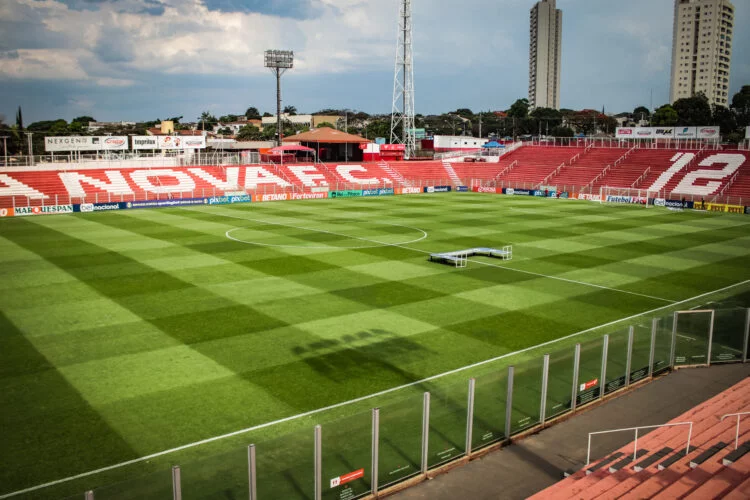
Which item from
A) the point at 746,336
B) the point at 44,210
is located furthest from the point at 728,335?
the point at 44,210

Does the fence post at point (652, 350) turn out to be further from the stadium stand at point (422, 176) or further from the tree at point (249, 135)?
the tree at point (249, 135)

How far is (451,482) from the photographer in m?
10.8

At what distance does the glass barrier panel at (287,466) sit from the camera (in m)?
9.13

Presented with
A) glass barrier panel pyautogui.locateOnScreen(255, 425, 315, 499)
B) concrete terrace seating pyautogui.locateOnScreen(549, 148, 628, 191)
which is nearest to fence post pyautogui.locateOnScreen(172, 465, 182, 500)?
glass barrier panel pyautogui.locateOnScreen(255, 425, 315, 499)

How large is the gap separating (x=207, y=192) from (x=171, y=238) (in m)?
26.5

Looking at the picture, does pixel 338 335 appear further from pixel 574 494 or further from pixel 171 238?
pixel 171 238

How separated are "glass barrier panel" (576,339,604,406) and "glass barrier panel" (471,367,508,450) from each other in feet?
8.45

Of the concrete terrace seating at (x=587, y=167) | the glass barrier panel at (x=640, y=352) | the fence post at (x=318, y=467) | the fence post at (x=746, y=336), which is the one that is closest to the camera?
the fence post at (x=318, y=467)

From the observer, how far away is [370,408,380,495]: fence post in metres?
10.2

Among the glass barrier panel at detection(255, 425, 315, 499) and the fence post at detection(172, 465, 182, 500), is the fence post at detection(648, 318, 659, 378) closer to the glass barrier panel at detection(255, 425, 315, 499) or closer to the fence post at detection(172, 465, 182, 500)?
the glass barrier panel at detection(255, 425, 315, 499)

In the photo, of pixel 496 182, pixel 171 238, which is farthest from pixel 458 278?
pixel 496 182

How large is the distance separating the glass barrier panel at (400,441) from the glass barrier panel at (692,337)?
874 centimetres

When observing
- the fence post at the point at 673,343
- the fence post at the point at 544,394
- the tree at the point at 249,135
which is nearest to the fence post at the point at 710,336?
the fence post at the point at 673,343

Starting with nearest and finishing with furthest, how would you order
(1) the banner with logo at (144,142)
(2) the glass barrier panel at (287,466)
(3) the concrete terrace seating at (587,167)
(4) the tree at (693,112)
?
(2) the glass barrier panel at (287,466), (1) the banner with logo at (144,142), (3) the concrete terrace seating at (587,167), (4) the tree at (693,112)
